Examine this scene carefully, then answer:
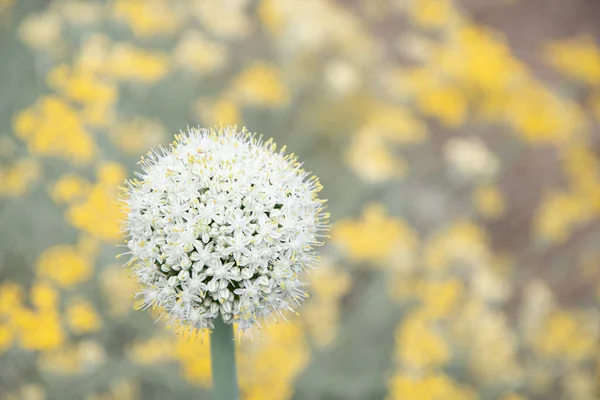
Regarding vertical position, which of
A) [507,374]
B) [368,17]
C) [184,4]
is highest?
[368,17]

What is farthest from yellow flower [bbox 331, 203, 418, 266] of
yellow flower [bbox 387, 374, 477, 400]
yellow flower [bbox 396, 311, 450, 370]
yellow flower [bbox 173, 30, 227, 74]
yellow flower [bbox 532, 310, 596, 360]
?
yellow flower [bbox 173, 30, 227, 74]

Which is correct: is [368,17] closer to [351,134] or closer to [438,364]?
[351,134]

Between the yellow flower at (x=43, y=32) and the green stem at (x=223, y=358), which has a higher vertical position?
the yellow flower at (x=43, y=32)

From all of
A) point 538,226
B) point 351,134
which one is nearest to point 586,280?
point 538,226

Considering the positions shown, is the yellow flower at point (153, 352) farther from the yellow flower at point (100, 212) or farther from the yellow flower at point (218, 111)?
the yellow flower at point (218, 111)

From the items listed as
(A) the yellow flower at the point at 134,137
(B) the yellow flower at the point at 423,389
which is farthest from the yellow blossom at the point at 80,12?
(B) the yellow flower at the point at 423,389

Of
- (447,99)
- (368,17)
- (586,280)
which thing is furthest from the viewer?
(368,17)

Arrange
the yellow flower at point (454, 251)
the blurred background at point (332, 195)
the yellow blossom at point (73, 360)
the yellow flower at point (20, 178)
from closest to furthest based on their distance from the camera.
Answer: the yellow blossom at point (73, 360) < the blurred background at point (332, 195) < the yellow flower at point (20, 178) < the yellow flower at point (454, 251)
